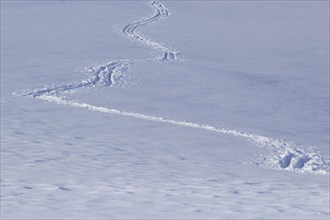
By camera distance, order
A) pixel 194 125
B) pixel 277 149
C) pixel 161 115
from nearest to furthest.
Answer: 1. pixel 277 149
2. pixel 194 125
3. pixel 161 115

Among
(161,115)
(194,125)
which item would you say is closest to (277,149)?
(194,125)

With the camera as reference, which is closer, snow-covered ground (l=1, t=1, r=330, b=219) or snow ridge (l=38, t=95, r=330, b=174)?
snow-covered ground (l=1, t=1, r=330, b=219)

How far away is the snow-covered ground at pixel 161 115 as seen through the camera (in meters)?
5.67

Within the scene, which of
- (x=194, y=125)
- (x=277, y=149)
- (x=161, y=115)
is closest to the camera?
(x=277, y=149)

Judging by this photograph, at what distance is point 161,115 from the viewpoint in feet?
30.7

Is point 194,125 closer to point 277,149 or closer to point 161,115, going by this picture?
point 161,115

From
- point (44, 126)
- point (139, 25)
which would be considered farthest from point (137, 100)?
point (139, 25)

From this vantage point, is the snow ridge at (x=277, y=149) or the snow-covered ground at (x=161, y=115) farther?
the snow ridge at (x=277, y=149)

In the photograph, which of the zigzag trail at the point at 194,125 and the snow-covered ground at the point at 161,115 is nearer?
the snow-covered ground at the point at 161,115

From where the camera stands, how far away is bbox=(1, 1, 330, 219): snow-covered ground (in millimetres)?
5668

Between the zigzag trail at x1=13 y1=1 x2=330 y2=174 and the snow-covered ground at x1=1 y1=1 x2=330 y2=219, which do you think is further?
the zigzag trail at x1=13 y1=1 x2=330 y2=174

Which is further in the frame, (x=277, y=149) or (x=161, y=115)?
(x=161, y=115)

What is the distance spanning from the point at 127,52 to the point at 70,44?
1057mm

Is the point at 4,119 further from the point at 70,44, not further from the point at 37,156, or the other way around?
the point at 70,44
